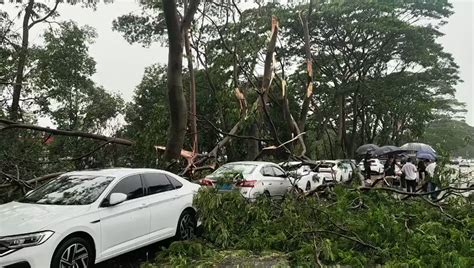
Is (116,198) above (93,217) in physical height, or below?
above

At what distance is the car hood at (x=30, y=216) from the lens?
16.8ft

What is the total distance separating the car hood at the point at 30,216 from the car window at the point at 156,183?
134 centimetres

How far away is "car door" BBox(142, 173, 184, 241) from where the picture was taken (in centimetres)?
684

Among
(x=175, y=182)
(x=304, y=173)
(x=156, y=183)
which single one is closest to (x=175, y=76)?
(x=175, y=182)

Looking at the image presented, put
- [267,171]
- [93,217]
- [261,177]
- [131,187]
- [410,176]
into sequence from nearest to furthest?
[93,217] < [131,187] < [261,177] < [267,171] < [410,176]

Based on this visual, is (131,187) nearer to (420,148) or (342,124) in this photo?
(420,148)

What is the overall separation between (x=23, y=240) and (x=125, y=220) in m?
1.51

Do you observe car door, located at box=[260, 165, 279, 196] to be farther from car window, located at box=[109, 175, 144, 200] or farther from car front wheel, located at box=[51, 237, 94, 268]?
car front wheel, located at box=[51, 237, 94, 268]

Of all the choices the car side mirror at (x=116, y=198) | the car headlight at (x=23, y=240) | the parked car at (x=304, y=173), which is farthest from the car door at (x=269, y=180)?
the car headlight at (x=23, y=240)

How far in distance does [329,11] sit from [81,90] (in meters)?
14.3

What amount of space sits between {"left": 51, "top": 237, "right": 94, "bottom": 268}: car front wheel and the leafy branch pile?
2.81 ft

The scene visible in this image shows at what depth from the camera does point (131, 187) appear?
672 centimetres

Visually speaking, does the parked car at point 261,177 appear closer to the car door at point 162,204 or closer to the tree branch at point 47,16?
the car door at point 162,204

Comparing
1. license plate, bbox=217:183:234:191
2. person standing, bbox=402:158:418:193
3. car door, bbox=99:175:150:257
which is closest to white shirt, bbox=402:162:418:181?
person standing, bbox=402:158:418:193
